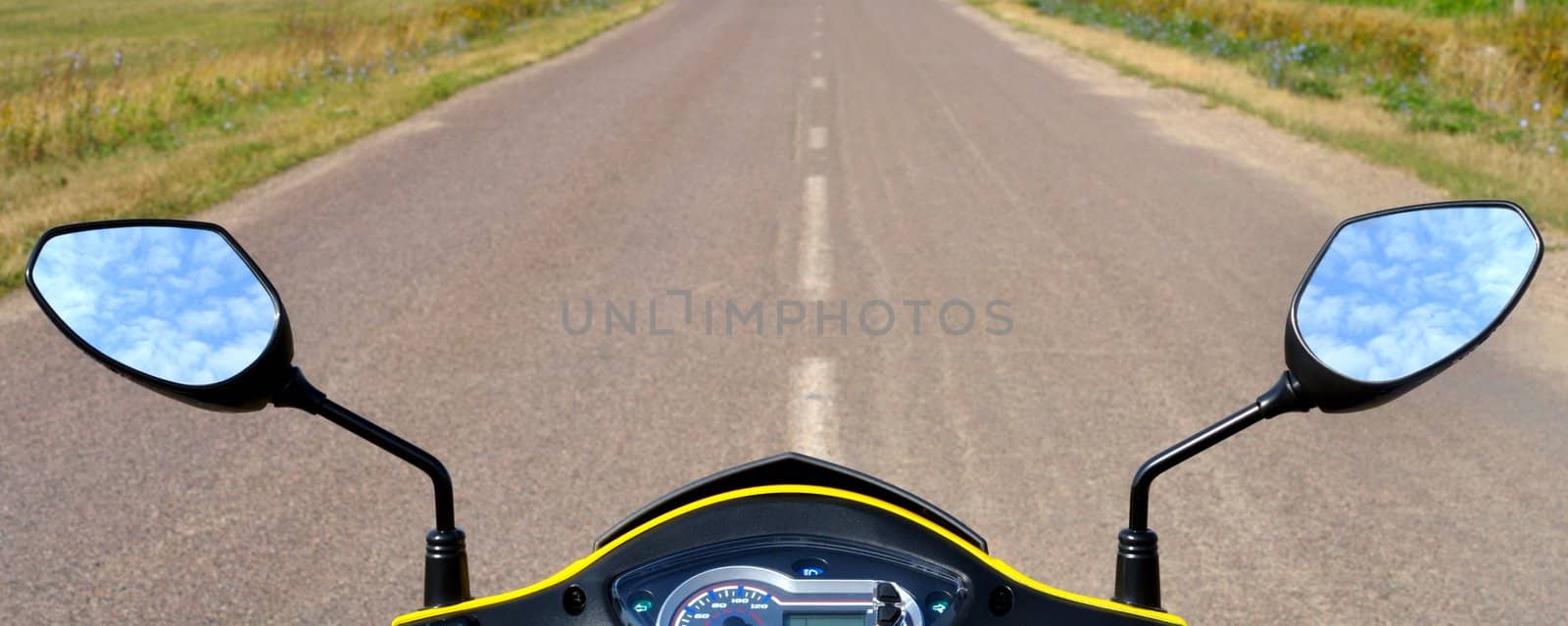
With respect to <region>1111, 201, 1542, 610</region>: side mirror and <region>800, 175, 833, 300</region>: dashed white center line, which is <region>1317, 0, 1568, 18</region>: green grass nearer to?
<region>800, 175, 833, 300</region>: dashed white center line

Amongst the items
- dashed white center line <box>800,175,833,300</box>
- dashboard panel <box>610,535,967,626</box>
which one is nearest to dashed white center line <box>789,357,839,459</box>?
dashed white center line <box>800,175,833,300</box>

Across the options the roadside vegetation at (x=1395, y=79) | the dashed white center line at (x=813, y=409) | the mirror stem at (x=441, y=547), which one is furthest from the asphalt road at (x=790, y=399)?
the mirror stem at (x=441, y=547)

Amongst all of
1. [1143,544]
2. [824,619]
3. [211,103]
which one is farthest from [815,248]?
[211,103]

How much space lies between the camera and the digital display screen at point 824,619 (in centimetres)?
159

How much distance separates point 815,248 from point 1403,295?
23.4ft

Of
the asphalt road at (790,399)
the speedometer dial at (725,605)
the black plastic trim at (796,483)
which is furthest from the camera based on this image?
the asphalt road at (790,399)

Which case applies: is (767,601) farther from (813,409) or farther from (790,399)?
(790,399)

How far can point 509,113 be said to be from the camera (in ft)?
51.0

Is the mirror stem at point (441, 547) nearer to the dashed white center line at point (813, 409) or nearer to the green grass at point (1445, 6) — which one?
the dashed white center line at point (813, 409)

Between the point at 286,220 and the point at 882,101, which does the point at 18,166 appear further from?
the point at 882,101

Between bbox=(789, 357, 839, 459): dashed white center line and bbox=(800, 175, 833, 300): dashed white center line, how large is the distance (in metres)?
1.31

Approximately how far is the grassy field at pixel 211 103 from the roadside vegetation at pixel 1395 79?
9040 mm

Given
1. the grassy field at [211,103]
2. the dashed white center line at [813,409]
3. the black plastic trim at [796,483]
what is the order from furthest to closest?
the grassy field at [211,103], the dashed white center line at [813,409], the black plastic trim at [796,483]

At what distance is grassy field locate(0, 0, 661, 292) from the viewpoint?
10.4 metres
